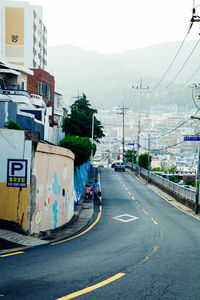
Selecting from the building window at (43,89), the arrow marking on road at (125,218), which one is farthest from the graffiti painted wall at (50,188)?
the building window at (43,89)

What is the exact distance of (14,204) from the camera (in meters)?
15.0

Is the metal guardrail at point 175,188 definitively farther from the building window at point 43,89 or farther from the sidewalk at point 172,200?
the building window at point 43,89

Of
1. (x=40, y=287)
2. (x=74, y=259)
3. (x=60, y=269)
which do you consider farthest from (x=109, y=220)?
(x=40, y=287)

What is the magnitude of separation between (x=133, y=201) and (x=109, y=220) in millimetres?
12086

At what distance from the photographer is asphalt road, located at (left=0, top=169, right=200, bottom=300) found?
7945mm

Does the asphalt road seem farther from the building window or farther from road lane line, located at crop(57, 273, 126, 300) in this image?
the building window

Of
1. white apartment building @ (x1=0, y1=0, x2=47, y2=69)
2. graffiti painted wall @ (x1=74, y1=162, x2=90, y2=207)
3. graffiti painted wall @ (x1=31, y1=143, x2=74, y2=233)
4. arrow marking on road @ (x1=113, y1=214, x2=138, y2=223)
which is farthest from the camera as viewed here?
white apartment building @ (x1=0, y1=0, x2=47, y2=69)

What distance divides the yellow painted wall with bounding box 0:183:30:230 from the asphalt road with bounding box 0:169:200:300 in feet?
5.95

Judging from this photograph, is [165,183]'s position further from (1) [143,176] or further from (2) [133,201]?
(1) [143,176]

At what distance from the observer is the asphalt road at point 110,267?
26.1 feet

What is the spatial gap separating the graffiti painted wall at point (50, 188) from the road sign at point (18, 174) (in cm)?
50

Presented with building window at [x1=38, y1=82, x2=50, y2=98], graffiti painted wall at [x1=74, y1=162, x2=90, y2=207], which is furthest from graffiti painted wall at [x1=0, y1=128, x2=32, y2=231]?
building window at [x1=38, y1=82, x2=50, y2=98]

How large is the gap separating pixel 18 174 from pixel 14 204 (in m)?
1.26

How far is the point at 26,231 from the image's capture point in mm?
15164
